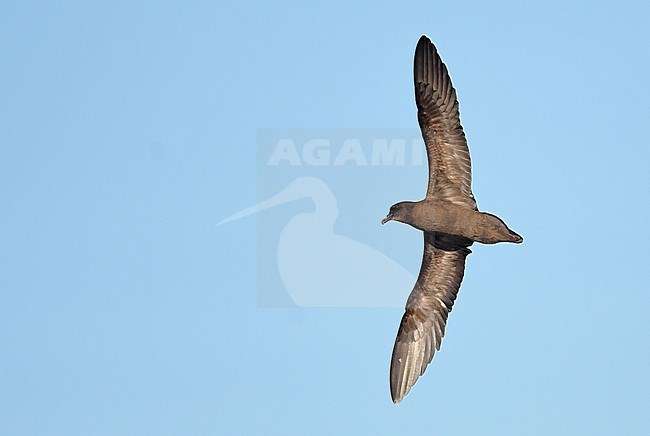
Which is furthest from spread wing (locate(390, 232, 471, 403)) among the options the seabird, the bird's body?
the bird's body

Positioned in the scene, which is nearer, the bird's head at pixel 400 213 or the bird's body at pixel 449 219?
the bird's body at pixel 449 219

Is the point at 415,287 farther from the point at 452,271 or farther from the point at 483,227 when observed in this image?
the point at 483,227

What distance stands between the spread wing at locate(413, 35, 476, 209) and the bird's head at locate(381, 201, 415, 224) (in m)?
Answer: 0.83

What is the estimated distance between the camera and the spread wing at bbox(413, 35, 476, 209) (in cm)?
2473

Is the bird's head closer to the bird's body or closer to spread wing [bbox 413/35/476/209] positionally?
the bird's body

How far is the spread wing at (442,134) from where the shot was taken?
24734mm

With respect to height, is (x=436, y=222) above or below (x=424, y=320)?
above

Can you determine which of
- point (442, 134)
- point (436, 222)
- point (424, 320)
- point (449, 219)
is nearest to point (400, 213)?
Result: point (436, 222)

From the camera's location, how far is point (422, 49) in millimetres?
25156

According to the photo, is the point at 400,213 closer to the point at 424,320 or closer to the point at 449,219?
the point at 449,219

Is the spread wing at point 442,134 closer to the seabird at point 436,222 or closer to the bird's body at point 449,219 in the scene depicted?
the seabird at point 436,222

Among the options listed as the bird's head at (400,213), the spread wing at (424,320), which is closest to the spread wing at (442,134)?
the bird's head at (400,213)

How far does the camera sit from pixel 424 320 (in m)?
26.4

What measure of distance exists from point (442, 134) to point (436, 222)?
6.30 ft
